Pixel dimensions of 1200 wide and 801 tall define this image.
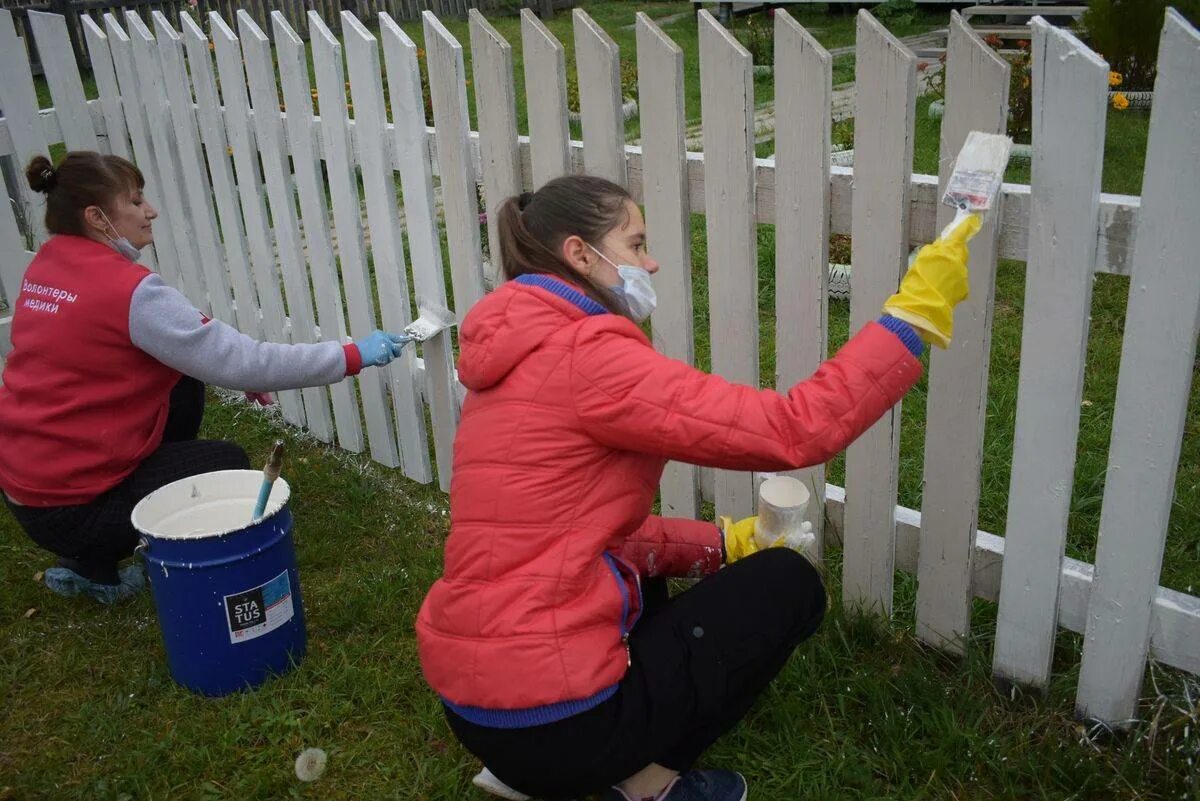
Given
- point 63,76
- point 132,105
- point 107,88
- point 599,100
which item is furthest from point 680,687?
point 63,76

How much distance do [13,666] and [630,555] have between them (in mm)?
1961

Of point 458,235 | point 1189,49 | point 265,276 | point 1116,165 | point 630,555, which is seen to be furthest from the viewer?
point 1116,165

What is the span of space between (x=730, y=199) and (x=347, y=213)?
168 cm

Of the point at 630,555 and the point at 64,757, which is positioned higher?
the point at 630,555

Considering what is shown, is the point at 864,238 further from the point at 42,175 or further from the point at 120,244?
the point at 42,175

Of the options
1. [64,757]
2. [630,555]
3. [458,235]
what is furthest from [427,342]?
[64,757]

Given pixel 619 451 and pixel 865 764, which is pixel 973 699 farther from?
pixel 619 451

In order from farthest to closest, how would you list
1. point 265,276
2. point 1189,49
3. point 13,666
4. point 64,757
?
1. point 265,276
2. point 13,666
3. point 64,757
4. point 1189,49

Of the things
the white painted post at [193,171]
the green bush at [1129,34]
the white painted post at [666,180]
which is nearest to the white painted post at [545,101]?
the white painted post at [666,180]

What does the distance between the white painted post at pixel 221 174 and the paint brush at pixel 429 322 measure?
1.11 m

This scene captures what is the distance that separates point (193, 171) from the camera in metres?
4.47

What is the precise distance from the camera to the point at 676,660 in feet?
7.29

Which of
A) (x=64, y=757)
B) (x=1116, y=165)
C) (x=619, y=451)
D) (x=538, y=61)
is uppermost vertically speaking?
(x=538, y=61)

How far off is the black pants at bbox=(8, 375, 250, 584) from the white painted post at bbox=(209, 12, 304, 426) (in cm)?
107
